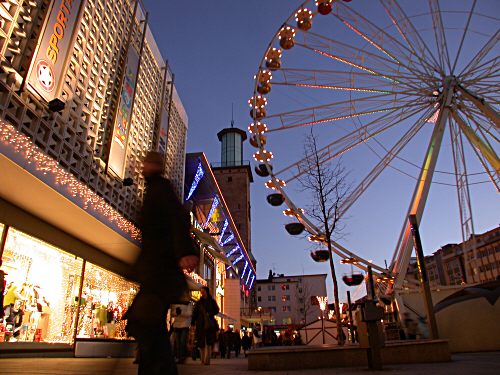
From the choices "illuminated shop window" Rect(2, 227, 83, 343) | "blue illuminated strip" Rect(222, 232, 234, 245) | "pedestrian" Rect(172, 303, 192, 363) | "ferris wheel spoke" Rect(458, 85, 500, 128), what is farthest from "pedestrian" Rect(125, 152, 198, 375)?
"blue illuminated strip" Rect(222, 232, 234, 245)

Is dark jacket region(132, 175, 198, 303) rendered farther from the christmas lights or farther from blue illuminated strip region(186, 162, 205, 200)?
blue illuminated strip region(186, 162, 205, 200)

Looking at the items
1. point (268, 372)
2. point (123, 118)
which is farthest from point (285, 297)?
point (268, 372)

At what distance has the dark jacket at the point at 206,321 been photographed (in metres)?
9.34

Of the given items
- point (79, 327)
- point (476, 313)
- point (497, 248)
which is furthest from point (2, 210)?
point (497, 248)

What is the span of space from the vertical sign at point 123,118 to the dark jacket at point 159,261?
1218 cm

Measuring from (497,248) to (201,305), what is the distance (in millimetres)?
77061

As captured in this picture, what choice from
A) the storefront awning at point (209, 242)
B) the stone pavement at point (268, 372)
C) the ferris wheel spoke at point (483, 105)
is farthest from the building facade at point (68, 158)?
the ferris wheel spoke at point (483, 105)

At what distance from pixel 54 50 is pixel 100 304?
958 cm

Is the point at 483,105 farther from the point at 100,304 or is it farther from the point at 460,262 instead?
the point at 460,262

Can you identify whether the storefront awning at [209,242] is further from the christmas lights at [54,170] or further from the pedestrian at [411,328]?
the pedestrian at [411,328]

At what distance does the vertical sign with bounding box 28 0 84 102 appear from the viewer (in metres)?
10.3

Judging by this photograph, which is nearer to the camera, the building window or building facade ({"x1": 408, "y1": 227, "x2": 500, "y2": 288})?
building facade ({"x1": 408, "y1": 227, "x2": 500, "y2": 288})

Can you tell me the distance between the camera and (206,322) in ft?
30.7

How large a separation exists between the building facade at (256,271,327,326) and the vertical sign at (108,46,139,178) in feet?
255
